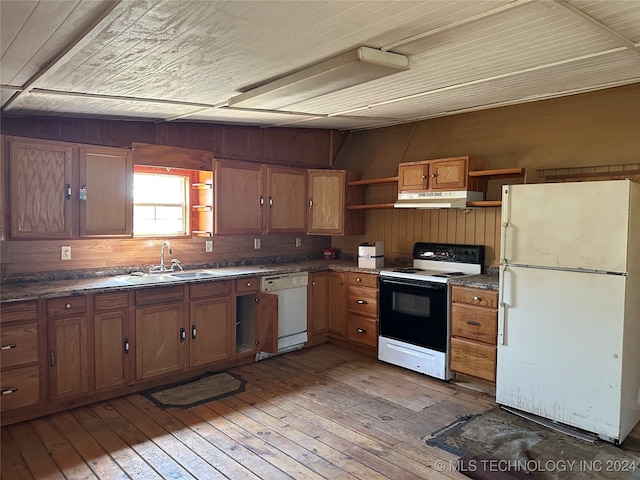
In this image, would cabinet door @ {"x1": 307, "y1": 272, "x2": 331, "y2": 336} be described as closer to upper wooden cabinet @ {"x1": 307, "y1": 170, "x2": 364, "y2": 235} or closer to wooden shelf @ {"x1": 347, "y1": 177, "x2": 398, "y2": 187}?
upper wooden cabinet @ {"x1": 307, "y1": 170, "x2": 364, "y2": 235}

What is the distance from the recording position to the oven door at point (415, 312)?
3.93 m

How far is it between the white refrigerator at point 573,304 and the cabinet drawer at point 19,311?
10.9 ft

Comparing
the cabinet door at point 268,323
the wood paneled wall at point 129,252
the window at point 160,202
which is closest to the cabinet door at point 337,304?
the wood paneled wall at point 129,252

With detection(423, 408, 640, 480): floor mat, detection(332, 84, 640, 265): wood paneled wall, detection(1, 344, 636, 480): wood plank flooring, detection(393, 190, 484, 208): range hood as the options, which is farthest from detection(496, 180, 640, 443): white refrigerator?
detection(332, 84, 640, 265): wood paneled wall

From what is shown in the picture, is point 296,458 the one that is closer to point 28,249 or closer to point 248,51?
point 248,51

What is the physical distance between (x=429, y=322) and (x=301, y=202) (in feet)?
6.71

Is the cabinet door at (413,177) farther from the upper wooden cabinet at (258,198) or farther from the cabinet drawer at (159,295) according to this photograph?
the cabinet drawer at (159,295)

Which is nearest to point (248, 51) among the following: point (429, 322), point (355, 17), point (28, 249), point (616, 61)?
point (355, 17)

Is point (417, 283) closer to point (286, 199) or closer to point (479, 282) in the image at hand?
point (479, 282)

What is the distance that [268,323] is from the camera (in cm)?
429

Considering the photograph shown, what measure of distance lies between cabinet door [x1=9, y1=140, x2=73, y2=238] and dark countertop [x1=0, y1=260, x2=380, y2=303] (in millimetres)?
390

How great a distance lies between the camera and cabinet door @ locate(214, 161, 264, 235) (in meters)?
4.45

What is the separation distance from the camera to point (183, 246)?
447cm

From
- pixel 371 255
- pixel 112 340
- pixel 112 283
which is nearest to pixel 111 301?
pixel 112 283
